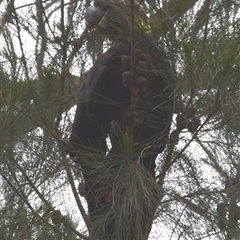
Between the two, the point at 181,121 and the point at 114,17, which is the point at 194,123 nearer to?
the point at 181,121

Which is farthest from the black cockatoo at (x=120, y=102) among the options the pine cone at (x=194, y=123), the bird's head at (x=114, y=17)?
the pine cone at (x=194, y=123)

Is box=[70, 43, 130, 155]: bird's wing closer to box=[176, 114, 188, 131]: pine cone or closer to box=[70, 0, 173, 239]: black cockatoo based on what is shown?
box=[70, 0, 173, 239]: black cockatoo

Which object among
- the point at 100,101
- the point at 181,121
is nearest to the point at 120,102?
the point at 100,101

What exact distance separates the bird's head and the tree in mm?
53

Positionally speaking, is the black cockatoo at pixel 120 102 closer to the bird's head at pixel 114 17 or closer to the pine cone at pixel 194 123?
the bird's head at pixel 114 17

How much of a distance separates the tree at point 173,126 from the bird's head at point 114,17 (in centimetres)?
5

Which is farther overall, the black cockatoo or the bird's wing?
the bird's wing

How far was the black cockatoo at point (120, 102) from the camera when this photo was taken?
279 centimetres

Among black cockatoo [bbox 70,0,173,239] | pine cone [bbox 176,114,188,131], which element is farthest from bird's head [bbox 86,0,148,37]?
A: pine cone [bbox 176,114,188,131]

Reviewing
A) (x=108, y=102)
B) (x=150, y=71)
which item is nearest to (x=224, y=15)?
(x=150, y=71)

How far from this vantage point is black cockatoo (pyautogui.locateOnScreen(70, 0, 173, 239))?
2.79 metres

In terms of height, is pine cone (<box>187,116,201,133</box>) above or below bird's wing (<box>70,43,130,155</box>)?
below

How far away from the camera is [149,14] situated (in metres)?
2.89

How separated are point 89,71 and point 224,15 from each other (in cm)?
63
